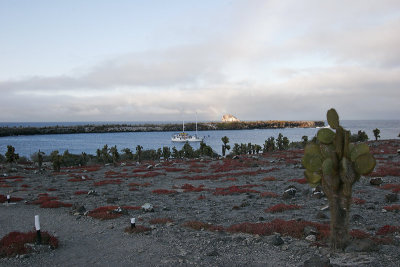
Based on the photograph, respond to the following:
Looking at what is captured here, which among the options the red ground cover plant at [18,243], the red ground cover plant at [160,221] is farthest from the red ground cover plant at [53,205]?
the red ground cover plant at [160,221]

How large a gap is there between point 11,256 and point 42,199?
11709 millimetres

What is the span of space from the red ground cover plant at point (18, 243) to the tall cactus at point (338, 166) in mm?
10300

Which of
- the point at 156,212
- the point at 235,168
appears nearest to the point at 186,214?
the point at 156,212

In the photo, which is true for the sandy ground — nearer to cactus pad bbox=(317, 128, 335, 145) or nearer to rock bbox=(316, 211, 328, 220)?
rock bbox=(316, 211, 328, 220)

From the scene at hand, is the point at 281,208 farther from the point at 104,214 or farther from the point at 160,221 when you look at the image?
the point at 104,214

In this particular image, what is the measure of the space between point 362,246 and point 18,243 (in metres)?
12.2

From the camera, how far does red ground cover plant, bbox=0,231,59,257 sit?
11.0m

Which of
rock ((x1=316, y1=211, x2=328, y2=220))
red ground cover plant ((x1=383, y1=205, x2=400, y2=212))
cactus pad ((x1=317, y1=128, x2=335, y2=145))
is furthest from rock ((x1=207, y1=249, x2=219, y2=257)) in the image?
red ground cover plant ((x1=383, y1=205, x2=400, y2=212))

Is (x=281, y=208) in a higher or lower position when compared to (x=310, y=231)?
lower

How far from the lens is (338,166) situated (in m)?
9.65

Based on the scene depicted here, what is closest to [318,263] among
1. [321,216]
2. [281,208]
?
[321,216]

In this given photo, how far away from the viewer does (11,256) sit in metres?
10.8

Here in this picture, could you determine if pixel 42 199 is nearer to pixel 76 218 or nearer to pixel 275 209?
pixel 76 218

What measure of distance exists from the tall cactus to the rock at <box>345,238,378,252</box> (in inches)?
7.8
